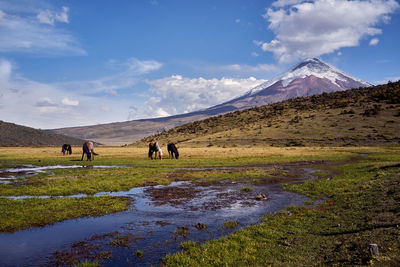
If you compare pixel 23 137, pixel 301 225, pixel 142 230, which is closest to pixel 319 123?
pixel 301 225

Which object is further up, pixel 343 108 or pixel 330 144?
pixel 343 108

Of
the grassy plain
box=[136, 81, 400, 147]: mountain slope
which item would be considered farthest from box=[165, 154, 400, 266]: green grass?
box=[136, 81, 400, 147]: mountain slope

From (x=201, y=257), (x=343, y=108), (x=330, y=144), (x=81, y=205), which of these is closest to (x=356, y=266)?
(x=201, y=257)

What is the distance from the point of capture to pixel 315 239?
1015 centimetres

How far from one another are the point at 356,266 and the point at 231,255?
3.75 m

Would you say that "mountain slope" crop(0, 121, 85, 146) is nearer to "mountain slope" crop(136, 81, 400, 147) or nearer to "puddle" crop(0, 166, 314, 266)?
"mountain slope" crop(136, 81, 400, 147)

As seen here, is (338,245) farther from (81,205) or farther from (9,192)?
(9,192)

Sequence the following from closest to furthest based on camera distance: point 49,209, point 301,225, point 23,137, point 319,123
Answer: point 301,225 → point 49,209 → point 319,123 → point 23,137

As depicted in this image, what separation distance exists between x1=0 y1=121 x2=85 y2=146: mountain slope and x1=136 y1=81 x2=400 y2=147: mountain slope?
65.2 metres

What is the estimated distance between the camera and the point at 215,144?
279 ft

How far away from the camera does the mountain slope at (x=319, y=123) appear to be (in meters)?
74.4

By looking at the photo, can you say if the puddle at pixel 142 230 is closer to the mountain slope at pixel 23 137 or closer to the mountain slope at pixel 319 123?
the mountain slope at pixel 319 123

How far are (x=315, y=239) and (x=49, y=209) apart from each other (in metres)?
13.9

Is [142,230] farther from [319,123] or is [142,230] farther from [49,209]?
[319,123]
